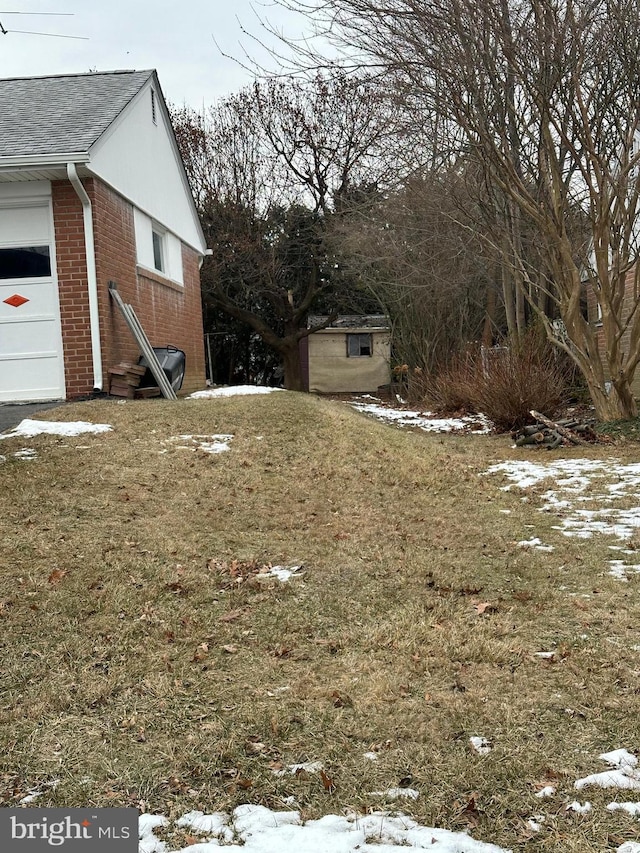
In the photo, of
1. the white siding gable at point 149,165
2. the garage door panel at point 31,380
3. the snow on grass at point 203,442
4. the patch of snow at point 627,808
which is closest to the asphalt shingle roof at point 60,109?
the white siding gable at point 149,165

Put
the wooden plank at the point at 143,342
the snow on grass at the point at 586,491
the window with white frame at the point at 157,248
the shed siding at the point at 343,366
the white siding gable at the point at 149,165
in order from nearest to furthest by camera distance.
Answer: the snow on grass at the point at 586,491, the wooden plank at the point at 143,342, the white siding gable at the point at 149,165, the window with white frame at the point at 157,248, the shed siding at the point at 343,366

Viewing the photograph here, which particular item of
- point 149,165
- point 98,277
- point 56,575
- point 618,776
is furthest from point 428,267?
point 618,776

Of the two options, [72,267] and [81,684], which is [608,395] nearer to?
[72,267]

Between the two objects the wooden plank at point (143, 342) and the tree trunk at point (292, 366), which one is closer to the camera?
the wooden plank at point (143, 342)

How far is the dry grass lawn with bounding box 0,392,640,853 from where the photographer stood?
2316mm

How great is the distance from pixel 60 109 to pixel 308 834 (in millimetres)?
11255

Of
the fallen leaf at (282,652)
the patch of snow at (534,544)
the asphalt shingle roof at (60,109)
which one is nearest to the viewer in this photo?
the fallen leaf at (282,652)

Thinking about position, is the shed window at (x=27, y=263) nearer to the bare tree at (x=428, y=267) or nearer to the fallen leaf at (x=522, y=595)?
the bare tree at (x=428, y=267)

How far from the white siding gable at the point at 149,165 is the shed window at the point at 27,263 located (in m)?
1.35

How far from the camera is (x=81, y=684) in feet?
9.77

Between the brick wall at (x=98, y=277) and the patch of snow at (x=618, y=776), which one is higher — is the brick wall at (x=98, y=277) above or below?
above

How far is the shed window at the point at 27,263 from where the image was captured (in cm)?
956

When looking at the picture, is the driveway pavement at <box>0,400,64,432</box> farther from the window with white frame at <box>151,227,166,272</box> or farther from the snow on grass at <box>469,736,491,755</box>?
the snow on grass at <box>469,736,491,755</box>
